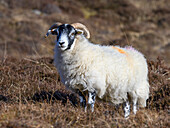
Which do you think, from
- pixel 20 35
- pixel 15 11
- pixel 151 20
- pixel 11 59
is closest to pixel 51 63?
pixel 11 59

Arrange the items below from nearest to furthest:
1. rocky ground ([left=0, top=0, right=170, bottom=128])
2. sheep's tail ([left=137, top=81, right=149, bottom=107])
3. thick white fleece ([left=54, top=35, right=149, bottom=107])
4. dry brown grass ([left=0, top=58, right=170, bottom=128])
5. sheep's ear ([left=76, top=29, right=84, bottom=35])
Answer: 1. dry brown grass ([left=0, top=58, right=170, bottom=128])
2. rocky ground ([left=0, top=0, right=170, bottom=128])
3. thick white fleece ([left=54, top=35, right=149, bottom=107])
4. sheep's ear ([left=76, top=29, right=84, bottom=35])
5. sheep's tail ([left=137, top=81, right=149, bottom=107])

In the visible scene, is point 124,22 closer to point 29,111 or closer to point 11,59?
point 11,59

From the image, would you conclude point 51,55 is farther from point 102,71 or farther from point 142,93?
point 102,71

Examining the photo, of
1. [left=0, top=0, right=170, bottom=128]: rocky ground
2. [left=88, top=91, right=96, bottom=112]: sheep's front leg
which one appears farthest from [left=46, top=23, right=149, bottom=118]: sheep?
[left=0, top=0, right=170, bottom=128]: rocky ground

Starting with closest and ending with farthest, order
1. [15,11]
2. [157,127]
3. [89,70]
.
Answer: [157,127] < [89,70] < [15,11]

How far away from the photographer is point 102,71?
4.67m

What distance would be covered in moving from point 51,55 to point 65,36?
5.33 meters

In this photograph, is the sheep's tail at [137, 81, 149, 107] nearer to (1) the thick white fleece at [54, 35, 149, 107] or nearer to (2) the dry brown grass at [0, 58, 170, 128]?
(1) the thick white fleece at [54, 35, 149, 107]

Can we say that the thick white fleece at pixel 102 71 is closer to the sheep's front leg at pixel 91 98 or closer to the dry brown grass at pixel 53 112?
the sheep's front leg at pixel 91 98

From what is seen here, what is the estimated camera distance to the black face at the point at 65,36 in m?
4.68

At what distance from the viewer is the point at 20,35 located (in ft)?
69.5

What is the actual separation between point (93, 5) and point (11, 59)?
25.5 meters

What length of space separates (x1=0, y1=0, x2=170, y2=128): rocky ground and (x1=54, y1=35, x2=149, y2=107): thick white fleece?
12.1 inches

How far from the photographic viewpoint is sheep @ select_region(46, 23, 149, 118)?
183 inches
